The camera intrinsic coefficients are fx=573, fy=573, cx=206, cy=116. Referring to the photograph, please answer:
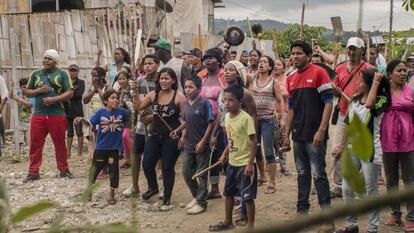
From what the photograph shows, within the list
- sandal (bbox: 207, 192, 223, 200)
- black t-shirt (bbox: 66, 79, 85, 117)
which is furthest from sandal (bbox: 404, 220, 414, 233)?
black t-shirt (bbox: 66, 79, 85, 117)

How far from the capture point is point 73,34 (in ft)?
41.9

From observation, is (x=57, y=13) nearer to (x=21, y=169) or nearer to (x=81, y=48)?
(x=81, y=48)

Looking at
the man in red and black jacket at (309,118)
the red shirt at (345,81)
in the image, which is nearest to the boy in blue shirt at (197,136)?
the man in red and black jacket at (309,118)

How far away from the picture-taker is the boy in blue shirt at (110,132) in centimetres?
667

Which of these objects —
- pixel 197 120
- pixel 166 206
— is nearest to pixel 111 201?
pixel 166 206

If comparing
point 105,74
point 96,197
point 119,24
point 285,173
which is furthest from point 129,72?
point 119,24

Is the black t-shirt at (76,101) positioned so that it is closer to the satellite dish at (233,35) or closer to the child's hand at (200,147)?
the satellite dish at (233,35)

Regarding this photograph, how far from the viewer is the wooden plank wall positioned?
11.9m

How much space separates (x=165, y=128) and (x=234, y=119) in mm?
1220

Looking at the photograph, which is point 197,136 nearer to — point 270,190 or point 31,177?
point 270,190

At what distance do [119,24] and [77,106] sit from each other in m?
3.86

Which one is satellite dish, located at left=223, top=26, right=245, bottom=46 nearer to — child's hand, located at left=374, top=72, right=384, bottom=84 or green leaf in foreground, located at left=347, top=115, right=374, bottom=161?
child's hand, located at left=374, top=72, right=384, bottom=84

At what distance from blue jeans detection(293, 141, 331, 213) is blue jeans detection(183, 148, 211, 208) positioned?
1192mm

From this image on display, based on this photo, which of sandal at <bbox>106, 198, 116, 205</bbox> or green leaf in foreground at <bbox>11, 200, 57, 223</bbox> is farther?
sandal at <bbox>106, 198, 116, 205</bbox>
